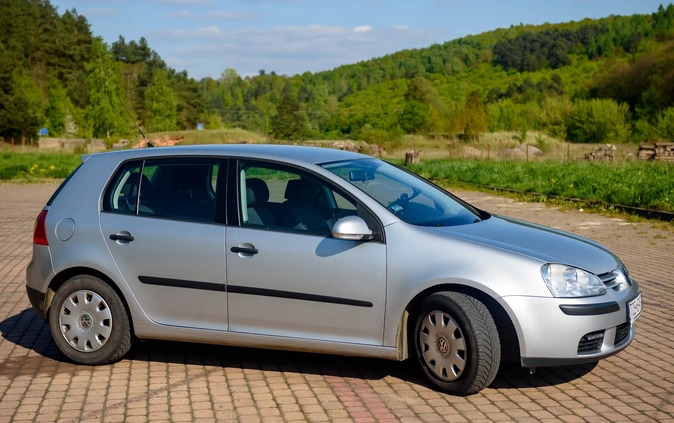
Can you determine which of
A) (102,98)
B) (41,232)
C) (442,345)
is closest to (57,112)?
(102,98)

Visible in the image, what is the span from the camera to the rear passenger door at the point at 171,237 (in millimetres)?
6023

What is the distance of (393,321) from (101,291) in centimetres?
224

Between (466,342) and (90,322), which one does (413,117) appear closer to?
(90,322)

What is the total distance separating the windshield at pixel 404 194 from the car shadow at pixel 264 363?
3.73 ft

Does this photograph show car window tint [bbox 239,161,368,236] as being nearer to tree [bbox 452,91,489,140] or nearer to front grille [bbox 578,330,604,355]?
front grille [bbox 578,330,604,355]

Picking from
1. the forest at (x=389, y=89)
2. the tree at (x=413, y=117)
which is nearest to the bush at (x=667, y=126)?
the forest at (x=389, y=89)

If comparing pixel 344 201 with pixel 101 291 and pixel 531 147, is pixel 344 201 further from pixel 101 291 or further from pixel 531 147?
pixel 531 147

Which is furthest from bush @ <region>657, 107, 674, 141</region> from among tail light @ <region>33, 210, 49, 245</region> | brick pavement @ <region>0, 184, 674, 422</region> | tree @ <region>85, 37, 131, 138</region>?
tree @ <region>85, 37, 131, 138</region>

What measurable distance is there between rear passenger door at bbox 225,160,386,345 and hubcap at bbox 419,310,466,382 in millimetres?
313

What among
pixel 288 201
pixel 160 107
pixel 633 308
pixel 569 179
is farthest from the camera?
pixel 160 107

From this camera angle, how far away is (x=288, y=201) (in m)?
6.09

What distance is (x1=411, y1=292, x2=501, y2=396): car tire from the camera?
538 centimetres

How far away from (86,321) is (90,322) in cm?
4

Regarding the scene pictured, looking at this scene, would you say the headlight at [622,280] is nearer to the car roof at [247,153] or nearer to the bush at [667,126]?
the car roof at [247,153]
